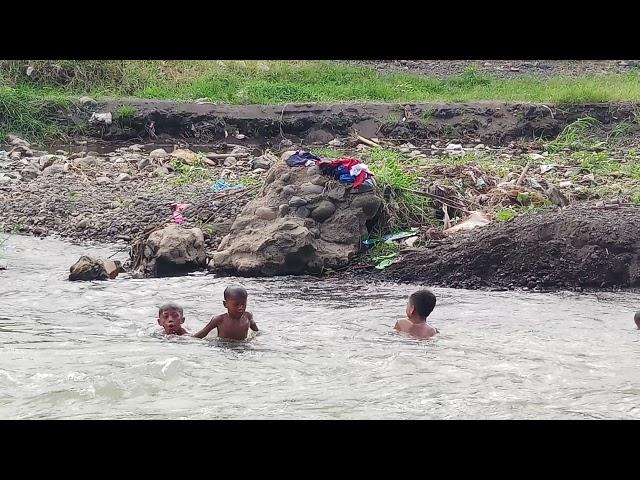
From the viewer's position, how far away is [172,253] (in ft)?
19.8

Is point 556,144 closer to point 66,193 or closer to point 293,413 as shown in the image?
point 66,193

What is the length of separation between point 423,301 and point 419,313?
0.24 ft

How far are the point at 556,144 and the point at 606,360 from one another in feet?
19.2

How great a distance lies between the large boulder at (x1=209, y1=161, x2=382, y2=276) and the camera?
19.5ft

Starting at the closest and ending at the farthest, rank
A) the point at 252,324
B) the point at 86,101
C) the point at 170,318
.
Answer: the point at 170,318 < the point at 252,324 < the point at 86,101

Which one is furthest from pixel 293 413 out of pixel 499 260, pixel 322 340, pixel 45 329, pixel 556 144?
pixel 556 144

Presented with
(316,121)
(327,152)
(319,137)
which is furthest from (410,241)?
(316,121)

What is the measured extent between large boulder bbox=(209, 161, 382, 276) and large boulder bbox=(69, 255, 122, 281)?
2.20ft

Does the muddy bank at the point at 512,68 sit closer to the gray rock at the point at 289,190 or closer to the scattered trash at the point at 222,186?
the scattered trash at the point at 222,186

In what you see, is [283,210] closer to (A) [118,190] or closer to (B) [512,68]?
(A) [118,190]

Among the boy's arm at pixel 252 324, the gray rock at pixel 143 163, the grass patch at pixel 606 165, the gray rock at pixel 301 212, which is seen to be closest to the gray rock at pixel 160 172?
the gray rock at pixel 143 163

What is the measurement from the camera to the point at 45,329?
15.8 ft

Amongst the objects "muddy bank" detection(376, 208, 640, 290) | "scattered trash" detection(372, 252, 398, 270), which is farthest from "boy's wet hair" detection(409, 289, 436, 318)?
"scattered trash" detection(372, 252, 398, 270)

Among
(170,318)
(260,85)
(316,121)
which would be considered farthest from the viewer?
(260,85)
